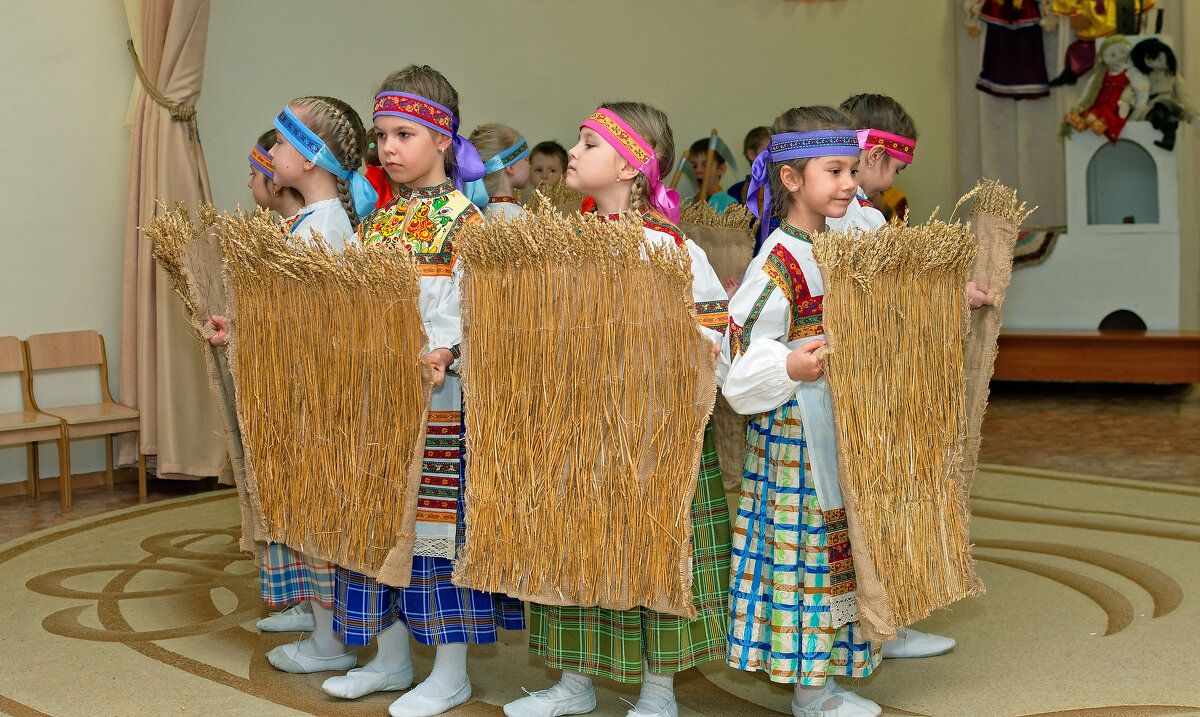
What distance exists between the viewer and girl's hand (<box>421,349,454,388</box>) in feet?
7.80

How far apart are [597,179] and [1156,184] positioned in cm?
651

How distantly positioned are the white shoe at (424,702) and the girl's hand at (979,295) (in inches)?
57.5

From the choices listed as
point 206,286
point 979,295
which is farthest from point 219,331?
point 979,295

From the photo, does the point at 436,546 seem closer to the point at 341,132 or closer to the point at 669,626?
the point at 669,626

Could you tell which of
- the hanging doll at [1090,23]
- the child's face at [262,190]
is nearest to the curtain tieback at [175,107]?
the child's face at [262,190]

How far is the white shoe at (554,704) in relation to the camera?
99.3 inches

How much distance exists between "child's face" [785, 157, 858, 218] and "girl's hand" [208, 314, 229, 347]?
132 cm

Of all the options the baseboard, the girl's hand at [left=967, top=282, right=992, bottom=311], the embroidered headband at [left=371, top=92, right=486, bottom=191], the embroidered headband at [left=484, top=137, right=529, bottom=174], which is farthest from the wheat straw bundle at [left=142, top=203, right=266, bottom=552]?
the baseboard

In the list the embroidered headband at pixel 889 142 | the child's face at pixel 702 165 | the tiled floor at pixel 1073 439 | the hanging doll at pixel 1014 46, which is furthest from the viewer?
the hanging doll at pixel 1014 46

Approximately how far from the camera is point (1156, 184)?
7828 mm

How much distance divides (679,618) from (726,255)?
4.34 ft

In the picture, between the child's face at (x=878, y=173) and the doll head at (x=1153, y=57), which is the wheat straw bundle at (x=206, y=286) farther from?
the doll head at (x=1153, y=57)

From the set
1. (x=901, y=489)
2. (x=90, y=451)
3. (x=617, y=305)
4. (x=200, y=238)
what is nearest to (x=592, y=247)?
(x=617, y=305)

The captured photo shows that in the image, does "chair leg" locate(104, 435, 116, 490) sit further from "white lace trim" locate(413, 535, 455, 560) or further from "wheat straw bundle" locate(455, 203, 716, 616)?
"wheat straw bundle" locate(455, 203, 716, 616)
